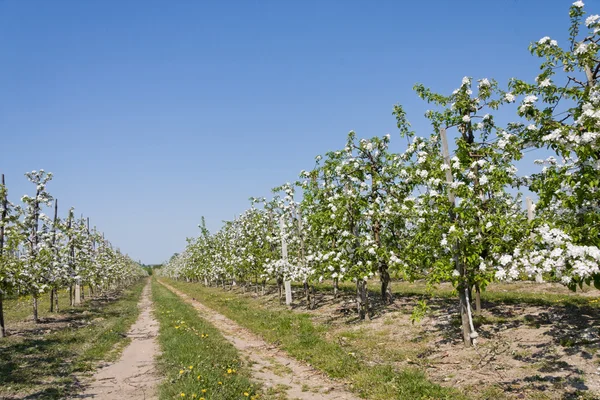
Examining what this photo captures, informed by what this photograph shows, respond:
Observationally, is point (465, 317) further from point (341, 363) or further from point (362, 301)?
point (362, 301)

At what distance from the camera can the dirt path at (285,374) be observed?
941cm

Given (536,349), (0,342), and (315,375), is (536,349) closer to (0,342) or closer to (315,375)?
(315,375)

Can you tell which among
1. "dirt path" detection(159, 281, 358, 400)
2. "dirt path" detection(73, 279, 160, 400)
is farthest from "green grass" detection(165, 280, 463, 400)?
"dirt path" detection(73, 279, 160, 400)

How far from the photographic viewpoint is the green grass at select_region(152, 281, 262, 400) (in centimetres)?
911

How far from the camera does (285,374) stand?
11234 millimetres

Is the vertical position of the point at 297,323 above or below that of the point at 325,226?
below

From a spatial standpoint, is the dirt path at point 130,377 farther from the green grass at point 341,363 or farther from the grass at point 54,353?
the green grass at point 341,363

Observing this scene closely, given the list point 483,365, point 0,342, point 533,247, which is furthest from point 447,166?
point 0,342

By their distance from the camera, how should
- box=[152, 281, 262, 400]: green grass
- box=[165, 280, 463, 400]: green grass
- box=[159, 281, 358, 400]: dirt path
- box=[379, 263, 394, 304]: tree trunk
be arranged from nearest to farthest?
box=[165, 280, 463, 400]: green grass, box=[152, 281, 262, 400]: green grass, box=[159, 281, 358, 400]: dirt path, box=[379, 263, 394, 304]: tree trunk

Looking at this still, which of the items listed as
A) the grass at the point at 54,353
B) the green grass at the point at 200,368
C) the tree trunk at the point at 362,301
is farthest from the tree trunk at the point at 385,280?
the grass at the point at 54,353

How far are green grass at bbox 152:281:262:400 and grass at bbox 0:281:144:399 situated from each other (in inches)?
90.3

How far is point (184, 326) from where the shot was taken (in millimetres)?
19109

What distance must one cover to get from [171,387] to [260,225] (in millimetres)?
22952

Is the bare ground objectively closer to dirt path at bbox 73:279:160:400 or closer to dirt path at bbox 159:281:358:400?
dirt path at bbox 159:281:358:400
